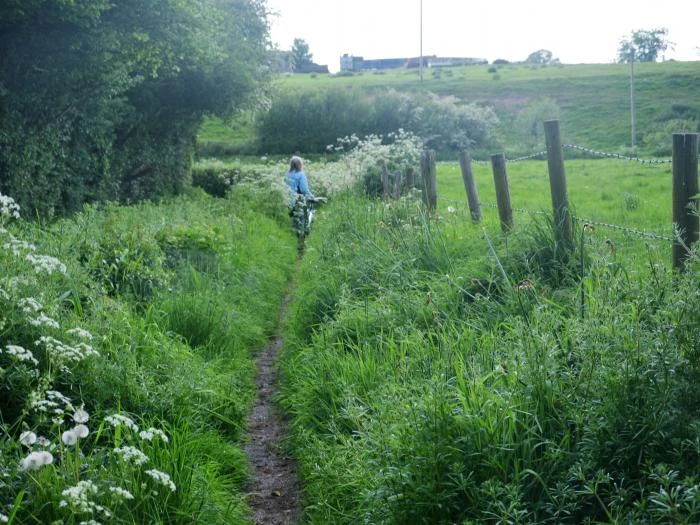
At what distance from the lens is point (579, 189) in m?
19.3

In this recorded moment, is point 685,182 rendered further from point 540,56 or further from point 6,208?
point 540,56

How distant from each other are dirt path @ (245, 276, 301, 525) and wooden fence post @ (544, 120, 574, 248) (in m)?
3.02

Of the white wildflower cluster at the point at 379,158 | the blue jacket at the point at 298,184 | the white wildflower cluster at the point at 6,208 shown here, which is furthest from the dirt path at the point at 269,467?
the white wildflower cluster at the point at 379,158

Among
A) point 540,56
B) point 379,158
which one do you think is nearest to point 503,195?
point 379,158

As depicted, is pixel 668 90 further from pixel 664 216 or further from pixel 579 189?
pixel 664 216

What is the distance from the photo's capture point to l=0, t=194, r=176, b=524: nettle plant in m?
4.01

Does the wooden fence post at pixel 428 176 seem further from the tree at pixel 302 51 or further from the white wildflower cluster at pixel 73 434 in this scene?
the tree at pixel 302 51

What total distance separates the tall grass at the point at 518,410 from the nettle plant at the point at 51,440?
1.20 m

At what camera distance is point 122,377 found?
18.7 feet

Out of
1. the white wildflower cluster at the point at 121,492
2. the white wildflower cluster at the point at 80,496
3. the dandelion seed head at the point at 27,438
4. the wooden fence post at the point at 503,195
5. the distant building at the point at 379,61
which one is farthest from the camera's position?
the distant building at the point at 379,61

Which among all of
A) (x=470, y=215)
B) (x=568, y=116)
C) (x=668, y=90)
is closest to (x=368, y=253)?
(x=470, y=215)

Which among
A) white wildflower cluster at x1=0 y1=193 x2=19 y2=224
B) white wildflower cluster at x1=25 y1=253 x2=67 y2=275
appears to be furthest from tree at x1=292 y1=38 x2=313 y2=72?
white wildflower cluster at x1=25 y1=253 x2=67 y2=275

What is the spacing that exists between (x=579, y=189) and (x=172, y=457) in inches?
638

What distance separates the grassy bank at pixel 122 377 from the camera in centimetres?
423
